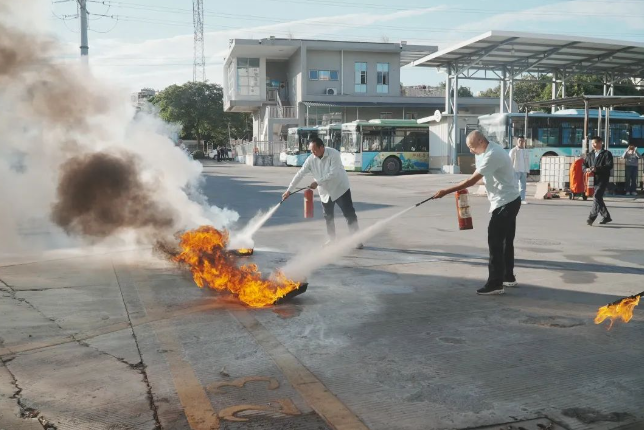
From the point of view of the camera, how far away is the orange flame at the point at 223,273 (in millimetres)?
5945

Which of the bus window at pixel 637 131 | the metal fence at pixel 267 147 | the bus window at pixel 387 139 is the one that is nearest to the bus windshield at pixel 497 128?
the bus window at pixel 387 139

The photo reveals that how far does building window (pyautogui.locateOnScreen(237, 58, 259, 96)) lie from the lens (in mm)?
52031

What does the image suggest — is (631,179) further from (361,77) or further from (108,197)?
(361,77)

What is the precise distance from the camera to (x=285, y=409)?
11.3 feet

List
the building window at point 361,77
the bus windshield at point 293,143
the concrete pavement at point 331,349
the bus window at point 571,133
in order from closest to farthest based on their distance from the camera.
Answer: the concrete pavement at point 331,349, the bus window at point 571,133, the bus windshield at point 293,143, the building window at point 361,77

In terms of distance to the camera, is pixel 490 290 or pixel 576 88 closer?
pixel 490 290

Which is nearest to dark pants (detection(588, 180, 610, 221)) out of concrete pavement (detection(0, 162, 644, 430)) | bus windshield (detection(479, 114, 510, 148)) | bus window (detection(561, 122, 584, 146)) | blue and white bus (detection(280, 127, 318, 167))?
concrete pavement (detection(0, 162, 644, 430))

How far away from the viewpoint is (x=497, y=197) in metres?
6.51

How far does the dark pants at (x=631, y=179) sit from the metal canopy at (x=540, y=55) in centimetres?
907

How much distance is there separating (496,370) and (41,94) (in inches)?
317

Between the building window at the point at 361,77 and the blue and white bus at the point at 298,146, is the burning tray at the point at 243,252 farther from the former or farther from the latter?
the building window at the point at 361,77

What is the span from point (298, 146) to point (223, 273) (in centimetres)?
3830

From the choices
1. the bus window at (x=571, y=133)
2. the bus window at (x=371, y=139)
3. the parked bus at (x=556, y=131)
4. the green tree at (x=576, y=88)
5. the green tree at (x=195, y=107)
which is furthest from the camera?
the green tree at (x=195, y=107)

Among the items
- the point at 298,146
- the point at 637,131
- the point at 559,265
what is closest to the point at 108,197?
the point at 559,265
